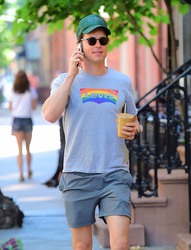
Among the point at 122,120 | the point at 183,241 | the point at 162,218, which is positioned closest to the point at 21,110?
the point at 162,218

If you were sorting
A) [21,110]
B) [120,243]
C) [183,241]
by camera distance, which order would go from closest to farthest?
[120,243], [183,241], [21,110]

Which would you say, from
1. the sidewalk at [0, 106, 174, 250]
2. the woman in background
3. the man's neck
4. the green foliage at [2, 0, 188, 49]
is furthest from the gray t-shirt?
the woman in background

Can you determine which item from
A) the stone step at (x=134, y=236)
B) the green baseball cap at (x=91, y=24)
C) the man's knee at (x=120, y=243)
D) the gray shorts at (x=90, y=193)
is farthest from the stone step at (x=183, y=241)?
the green baseball cap at (x=91, y=24)

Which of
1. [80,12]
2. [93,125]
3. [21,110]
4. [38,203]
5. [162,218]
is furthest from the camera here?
[21,110]

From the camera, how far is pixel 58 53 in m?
48.2

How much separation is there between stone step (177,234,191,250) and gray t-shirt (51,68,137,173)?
85.9 inches

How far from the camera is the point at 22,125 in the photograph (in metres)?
12.9

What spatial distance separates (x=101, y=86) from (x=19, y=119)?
314 inches

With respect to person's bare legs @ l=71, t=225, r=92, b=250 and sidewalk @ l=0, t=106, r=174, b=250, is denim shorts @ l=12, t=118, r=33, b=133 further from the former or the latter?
person's bare legs @ l=71, t=225, r=92, b=250

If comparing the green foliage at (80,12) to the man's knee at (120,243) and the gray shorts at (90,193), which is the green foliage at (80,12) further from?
the man's knee at (120,243)

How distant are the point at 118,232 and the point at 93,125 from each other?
0.70 metres

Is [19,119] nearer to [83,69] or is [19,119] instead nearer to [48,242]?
[48,242]

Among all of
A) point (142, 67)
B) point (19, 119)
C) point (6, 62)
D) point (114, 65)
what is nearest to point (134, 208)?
point (19, 119)

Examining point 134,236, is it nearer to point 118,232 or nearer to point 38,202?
point 118,232
